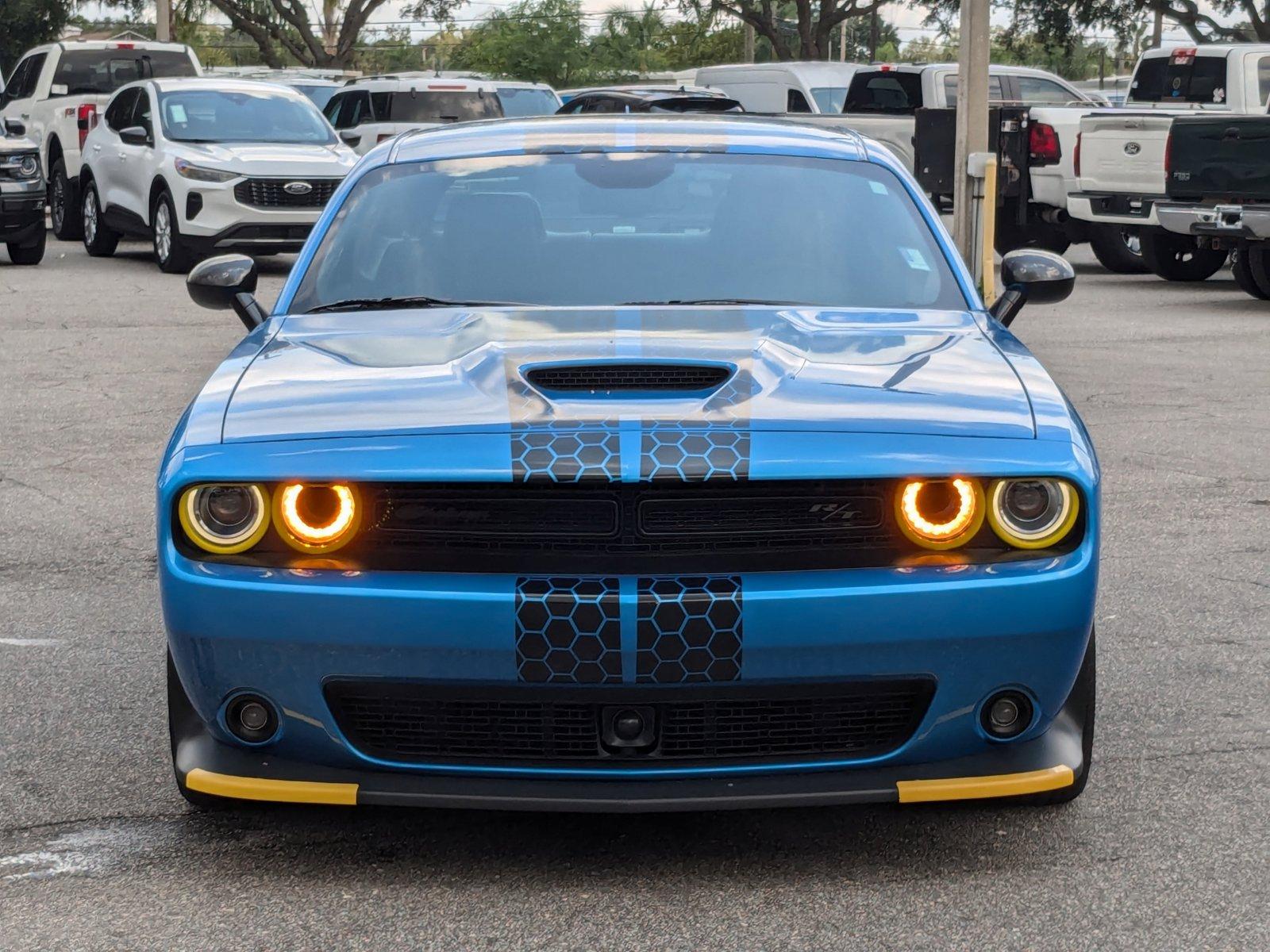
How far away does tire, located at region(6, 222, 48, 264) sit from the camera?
18.2m

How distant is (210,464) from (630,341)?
0.93m

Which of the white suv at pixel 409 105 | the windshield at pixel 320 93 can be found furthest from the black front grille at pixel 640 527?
the windshield at pixel 320 93

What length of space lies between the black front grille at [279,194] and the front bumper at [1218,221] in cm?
723

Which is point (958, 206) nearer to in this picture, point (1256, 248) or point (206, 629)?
point (1256, 248)

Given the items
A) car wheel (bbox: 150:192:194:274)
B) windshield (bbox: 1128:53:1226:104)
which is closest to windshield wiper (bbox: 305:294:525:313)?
car wheel (bbox: 150:192:194:274)

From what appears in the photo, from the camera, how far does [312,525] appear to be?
3486 millimetres

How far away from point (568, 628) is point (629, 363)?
629mm

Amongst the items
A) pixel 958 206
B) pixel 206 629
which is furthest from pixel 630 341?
pixel 958 206

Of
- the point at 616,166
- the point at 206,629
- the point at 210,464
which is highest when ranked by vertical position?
the point at 616,166

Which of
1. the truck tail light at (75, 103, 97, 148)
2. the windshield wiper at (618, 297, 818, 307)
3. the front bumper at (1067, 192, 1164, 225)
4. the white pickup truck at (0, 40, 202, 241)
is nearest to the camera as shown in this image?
the windshield wiper at (618, 297, 818, 307)

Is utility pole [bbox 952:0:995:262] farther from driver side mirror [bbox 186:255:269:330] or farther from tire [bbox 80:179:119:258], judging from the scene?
driver side mirror [bbox 186:255:269:330]

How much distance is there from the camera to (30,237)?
59.0ft

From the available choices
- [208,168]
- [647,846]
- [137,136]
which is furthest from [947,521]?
[137,136]

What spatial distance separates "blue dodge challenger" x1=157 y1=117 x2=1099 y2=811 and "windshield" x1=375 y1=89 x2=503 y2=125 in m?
17.9
